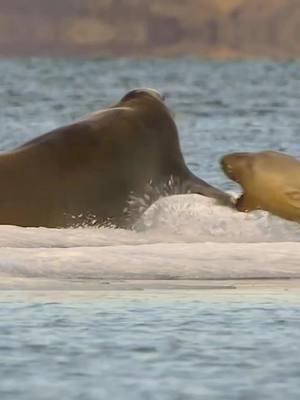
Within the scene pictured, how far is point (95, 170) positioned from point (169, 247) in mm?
1620

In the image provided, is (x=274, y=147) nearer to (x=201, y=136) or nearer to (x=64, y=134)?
(x=201, y=136)

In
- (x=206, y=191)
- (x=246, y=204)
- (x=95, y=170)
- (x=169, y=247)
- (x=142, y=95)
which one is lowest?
(x=169, y=247)

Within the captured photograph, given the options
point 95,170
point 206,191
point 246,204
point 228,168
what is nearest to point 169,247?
point 95,170

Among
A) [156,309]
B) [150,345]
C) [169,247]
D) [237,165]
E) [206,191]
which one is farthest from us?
[237,165]

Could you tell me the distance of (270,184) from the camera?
16.8 metres

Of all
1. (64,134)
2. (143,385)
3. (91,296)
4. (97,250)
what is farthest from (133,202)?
(143,385)

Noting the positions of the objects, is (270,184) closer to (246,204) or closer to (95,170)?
(246,204)

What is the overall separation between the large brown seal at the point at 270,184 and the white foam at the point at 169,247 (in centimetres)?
11

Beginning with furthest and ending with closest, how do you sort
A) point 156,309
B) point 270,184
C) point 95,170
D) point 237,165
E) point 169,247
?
point 237,165 → point 270,184 → point 95,170 → point 169,247 → point 156,309

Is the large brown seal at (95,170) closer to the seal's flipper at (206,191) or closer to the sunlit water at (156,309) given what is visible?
the seal's flipper at (206,191)

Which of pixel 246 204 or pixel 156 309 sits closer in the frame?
pixel 156 309

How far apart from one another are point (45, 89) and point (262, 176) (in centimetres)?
5388

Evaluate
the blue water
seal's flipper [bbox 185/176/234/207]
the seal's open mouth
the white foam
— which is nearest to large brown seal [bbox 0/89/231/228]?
seal's flipper [bbox 185/176/234/207]

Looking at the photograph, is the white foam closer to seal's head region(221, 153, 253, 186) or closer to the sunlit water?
the sunlit water
